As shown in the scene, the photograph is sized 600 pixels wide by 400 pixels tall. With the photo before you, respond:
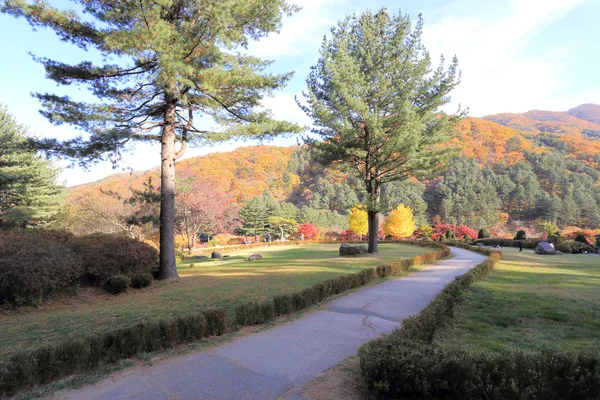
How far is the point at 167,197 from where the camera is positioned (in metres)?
11.6

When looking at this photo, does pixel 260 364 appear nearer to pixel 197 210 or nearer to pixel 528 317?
pixel 528 317

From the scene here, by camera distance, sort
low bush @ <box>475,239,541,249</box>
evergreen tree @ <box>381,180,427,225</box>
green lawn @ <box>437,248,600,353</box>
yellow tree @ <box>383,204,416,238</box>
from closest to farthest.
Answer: green lawn @ <box>437,248,600,353</box>
low bush @ <box>475,239,541,249</box>
yellow tree @ <box>383,204,416,238</box>
evergreen tree @ <box>381,180,427,225</box>

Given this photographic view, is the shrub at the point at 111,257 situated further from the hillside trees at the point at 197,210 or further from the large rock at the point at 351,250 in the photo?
the hillside trees at the point at 197,210

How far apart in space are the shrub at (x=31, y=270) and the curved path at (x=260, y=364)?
17.1 ft

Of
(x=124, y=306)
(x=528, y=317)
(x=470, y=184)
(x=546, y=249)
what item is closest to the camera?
(x=528, y=317)

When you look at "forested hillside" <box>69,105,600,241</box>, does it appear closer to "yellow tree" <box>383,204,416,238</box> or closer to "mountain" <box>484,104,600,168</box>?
"mountain" <box>484,104,600,168</box>

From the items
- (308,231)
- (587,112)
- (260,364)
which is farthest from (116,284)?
(587,112)

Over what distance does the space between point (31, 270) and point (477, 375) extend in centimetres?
900

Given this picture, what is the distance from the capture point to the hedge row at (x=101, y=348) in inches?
141

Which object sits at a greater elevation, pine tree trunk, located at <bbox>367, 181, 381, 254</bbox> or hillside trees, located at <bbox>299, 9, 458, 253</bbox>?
hillside trees, located at <bbox>299, 9, 458, 253</bbox>

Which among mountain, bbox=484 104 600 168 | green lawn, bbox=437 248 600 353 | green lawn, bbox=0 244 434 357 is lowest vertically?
green lawn, bbox=437 248 600 353

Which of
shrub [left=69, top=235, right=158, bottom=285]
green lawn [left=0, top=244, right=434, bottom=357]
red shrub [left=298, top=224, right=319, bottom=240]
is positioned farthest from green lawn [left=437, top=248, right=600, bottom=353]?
red shrub [left=298, top=224, right=319, bottom=240]

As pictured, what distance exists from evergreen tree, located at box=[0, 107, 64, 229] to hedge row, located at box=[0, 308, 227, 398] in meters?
21.6

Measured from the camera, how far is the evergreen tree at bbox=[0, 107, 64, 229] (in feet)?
71.8
